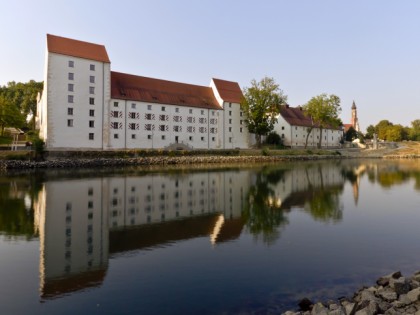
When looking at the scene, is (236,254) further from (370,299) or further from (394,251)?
(394,251)

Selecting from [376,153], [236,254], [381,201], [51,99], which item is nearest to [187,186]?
[381,201]

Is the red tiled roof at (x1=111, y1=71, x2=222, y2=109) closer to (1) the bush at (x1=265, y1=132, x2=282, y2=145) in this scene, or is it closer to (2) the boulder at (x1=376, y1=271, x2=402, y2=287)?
(1) the bush at (x1=265, y1=132, x2=282, y2=145)

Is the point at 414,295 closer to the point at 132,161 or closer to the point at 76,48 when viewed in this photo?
the point at 132,161

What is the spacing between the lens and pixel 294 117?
333 feet

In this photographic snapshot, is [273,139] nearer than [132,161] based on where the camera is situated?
No

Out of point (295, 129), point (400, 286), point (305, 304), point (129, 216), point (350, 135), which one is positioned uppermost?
point (350, 135)

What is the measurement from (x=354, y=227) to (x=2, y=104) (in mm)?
66103

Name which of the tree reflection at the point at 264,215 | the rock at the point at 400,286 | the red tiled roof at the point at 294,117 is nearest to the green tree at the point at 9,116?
the tree reflection at the point at 264,215

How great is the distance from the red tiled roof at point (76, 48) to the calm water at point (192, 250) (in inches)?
1635

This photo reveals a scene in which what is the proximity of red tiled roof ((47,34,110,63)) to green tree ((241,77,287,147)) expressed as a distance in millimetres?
34227

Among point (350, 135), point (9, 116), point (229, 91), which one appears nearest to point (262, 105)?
point (229, 91)

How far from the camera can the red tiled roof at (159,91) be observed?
66.0 m

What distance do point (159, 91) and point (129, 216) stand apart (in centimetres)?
5667

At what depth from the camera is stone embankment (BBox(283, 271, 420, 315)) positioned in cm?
716
